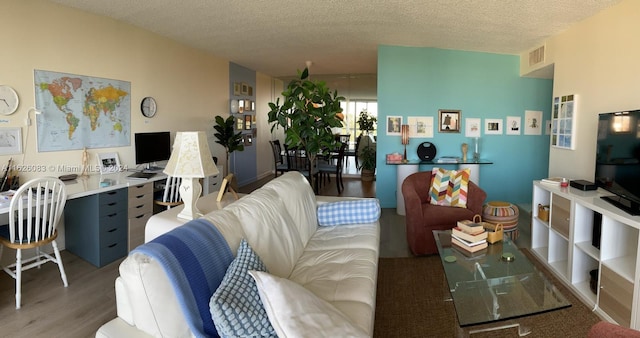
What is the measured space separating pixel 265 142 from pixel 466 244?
6.83m

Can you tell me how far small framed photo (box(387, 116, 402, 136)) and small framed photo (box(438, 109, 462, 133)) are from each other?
0.64m

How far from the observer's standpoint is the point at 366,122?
28.0 ft

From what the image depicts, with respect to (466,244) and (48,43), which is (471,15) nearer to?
(466,244)

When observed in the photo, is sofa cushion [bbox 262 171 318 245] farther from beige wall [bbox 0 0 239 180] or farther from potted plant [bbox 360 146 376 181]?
potted plant [bbox 360 146 376 181]

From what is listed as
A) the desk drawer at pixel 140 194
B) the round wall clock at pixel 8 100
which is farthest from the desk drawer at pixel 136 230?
the round wall clock at pixel 8 100

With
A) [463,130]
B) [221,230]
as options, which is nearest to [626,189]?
[221,230]

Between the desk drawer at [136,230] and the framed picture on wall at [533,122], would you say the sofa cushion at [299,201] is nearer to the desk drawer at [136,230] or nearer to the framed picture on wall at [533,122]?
the desk drawer at [136,230]

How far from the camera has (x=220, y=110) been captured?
6.72 m

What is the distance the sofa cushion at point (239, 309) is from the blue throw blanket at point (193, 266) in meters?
0.08

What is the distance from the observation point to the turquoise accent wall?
5.57 meters

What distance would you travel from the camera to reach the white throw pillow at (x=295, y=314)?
1.26m

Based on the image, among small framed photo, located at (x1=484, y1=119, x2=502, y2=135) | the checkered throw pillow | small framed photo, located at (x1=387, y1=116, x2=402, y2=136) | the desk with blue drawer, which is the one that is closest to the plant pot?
small framed photo, located at (x1=387, y1=116, x2=402, y2=136)

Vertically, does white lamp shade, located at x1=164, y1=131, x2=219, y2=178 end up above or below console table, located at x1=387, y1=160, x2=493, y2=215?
above

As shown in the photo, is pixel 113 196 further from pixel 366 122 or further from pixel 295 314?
pixel 366 122
